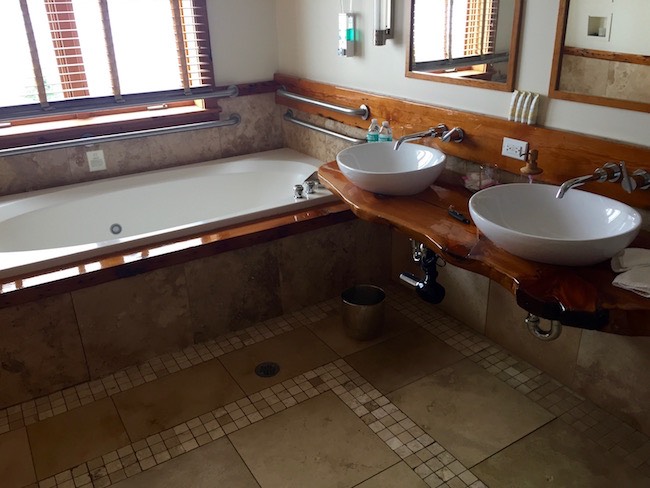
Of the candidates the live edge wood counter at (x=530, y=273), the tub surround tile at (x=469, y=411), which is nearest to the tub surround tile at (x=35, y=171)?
the live edge wood counter at (x=530, y=273)

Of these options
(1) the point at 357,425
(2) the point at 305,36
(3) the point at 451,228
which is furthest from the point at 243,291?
(2) the point at 305,36

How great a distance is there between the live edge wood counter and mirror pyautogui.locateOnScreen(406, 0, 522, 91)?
52 centimetres

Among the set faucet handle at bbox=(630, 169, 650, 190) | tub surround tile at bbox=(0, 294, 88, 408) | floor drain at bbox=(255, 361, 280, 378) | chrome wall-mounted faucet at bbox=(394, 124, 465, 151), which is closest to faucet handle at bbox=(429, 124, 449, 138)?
chrome wall-mounted faucet at bbox=(394, 124, 465, 151)

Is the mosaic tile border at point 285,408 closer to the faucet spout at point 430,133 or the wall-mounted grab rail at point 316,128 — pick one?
the faucet spout at point 430,133

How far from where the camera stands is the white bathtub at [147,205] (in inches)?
98.8

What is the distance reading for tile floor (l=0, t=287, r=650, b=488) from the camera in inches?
75.0

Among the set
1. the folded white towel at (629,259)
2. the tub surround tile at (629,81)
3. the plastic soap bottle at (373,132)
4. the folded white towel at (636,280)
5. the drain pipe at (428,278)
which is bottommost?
the drain pipe at (428,278)

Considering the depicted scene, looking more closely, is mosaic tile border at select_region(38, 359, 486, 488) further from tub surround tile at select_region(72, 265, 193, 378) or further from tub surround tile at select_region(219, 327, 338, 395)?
tub surround tile at select_region(72, 265, 193, 378)

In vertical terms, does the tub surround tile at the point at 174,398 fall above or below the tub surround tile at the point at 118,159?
below

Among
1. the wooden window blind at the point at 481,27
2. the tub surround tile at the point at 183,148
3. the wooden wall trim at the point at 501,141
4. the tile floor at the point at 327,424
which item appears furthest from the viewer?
the tub surround tile at the point at 183,148

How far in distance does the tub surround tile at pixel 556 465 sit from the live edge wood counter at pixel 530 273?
2.24ft

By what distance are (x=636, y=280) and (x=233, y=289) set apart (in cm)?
167

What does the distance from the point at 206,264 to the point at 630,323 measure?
5.46 feet

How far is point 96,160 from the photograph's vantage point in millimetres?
3119
